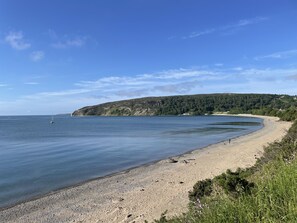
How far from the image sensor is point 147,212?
506 inches

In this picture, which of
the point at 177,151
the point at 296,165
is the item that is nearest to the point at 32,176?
the point at 177,151

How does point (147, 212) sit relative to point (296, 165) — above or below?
below

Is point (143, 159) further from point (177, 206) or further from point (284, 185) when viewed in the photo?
point (284, 185)

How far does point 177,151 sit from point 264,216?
98.5 feet

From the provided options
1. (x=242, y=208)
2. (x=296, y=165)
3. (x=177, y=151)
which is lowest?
(x=177, y=151)

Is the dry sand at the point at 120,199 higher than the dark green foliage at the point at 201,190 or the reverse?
the reverse

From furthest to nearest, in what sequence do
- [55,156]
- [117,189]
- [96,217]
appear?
[55,156] → [117,189] → [96,217]

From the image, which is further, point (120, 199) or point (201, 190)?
point (120, 199)

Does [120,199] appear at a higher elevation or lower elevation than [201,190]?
lower

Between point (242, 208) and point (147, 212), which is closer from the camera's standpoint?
point (242, 208)

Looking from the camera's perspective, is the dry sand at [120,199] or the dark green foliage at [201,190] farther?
→ the dry sand at [120,199]

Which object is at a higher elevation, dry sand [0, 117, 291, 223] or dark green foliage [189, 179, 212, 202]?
dark green foliage [189, 179, 212, 202]

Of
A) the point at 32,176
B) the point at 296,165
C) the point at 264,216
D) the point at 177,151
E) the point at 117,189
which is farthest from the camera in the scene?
the point at 177,151

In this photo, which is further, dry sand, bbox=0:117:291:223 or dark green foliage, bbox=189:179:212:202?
dry sand, bbox=0:117:291:223
